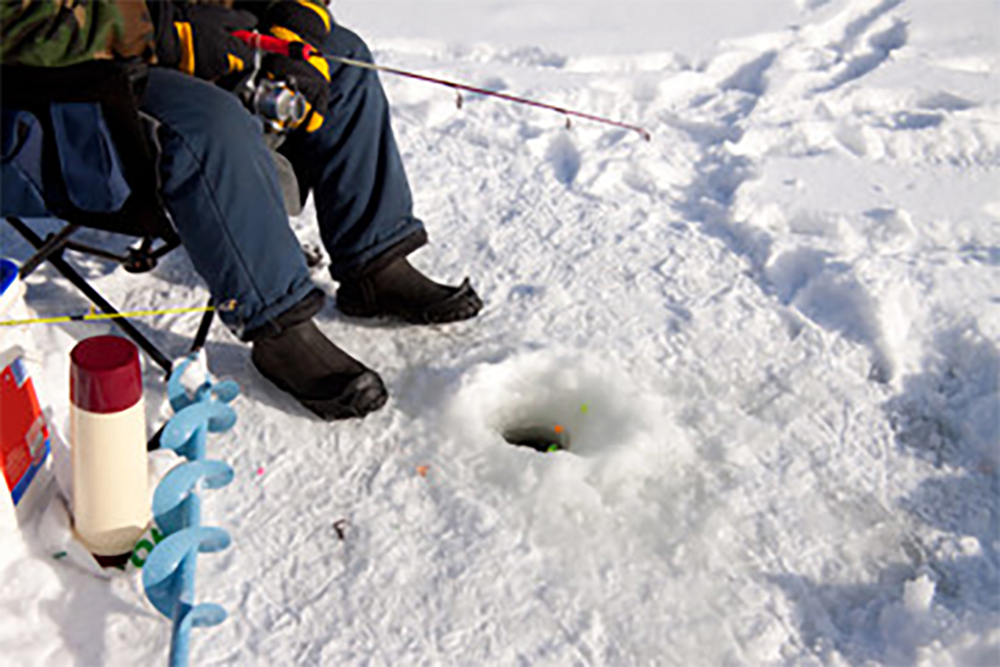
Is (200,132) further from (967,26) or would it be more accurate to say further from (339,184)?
(967,26)

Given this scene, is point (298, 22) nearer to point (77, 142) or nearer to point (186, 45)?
point (186, 45)

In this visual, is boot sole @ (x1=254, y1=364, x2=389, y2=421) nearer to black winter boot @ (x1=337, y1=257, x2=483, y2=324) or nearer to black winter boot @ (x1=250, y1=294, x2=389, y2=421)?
black winter boot @ (x1=250, y1=294, x2=389, y2=421)

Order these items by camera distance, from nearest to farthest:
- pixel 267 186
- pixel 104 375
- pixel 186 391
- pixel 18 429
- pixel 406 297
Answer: pixel 104 375, pixel 18 429, pixel 267 186, pixel 186 391, pixel 406 297

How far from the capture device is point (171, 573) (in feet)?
6.50

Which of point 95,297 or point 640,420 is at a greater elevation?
point 95,297

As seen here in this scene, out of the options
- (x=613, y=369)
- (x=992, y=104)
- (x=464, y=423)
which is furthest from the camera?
(x=992, y=104)

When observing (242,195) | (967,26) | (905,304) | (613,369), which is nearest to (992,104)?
(967,26)

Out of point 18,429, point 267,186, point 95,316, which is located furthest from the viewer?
point 95,316

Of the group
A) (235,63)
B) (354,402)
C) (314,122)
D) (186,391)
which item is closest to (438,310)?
(354,402)

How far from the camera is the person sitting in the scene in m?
2.31

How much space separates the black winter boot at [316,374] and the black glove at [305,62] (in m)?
0.58

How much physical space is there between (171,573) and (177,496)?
0.19 meters

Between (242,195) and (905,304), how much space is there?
2.07 m

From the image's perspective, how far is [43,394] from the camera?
2.46 metres
